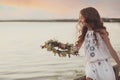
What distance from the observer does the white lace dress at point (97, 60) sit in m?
5.42

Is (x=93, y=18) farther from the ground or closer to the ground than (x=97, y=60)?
farther from the ground

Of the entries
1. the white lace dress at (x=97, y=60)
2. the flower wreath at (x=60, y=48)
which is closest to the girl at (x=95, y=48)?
the white lace dress at (x=97, y=60)

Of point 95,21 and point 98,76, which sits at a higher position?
point 95,21

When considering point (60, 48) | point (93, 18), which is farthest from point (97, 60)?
point (60, 48)

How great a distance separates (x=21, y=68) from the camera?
52.4 feet

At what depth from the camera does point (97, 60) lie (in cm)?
544

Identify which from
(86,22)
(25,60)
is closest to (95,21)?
(86,22)

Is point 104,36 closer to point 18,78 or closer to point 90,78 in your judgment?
point 90,78

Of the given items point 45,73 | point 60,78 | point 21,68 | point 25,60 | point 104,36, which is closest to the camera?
point 104,36

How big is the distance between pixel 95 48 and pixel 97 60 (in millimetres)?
118

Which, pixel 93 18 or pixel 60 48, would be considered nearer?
pixel 93 18

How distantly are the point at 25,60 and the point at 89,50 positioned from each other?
12581 millimetres

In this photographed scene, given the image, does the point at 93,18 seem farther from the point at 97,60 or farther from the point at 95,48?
the point at 97,60

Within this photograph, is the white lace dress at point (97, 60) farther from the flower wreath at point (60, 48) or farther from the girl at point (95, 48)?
the flower wreath at point (60, 48)
